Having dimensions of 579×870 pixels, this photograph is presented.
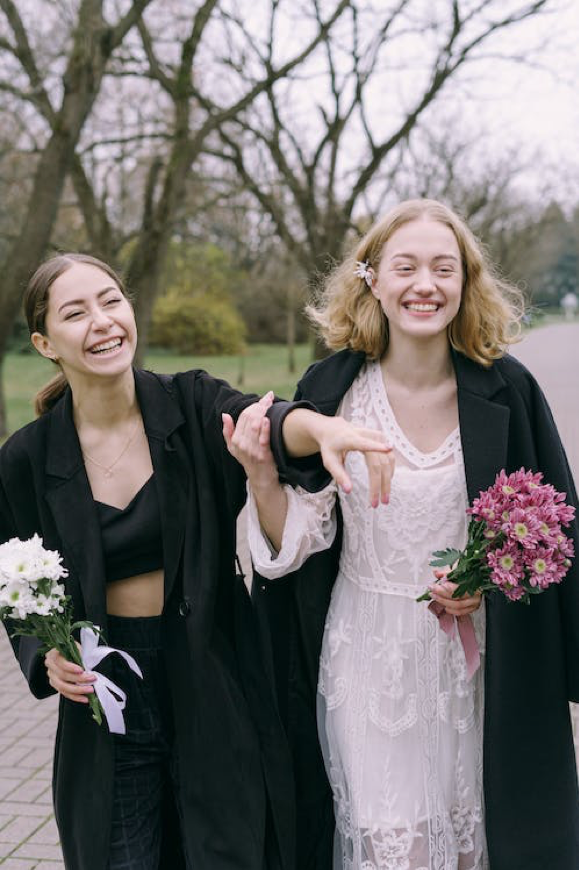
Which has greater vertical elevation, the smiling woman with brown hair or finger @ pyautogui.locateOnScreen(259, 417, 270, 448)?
finger @ pyautogui.locateOnScreen(259, 417, 270, 448)

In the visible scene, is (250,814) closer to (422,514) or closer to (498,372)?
(422,514)

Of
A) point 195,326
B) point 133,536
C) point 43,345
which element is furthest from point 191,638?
point 195,326

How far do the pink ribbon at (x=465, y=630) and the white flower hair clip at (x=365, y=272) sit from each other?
0.96 m

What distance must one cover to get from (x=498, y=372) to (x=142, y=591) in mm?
1142

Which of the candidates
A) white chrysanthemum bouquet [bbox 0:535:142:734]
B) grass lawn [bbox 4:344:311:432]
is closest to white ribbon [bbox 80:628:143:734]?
white chrysanthemum bouquet [bbox 0:535:142:734]

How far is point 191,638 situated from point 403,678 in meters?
0.59

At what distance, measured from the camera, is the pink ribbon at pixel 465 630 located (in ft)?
8.05

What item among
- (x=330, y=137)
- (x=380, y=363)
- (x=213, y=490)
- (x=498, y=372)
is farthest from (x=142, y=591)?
(x=330, y=137)

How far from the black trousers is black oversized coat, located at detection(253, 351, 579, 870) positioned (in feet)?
1.21

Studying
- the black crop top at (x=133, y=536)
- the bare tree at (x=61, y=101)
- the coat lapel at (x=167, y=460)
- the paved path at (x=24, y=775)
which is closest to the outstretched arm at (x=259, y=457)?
the coat lapel at (x=167, y=460)

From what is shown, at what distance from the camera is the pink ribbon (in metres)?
2.45

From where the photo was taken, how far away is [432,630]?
2.62 metres

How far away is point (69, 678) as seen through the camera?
2398mm

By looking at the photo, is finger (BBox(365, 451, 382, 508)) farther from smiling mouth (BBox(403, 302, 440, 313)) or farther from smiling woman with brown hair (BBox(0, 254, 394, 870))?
smiling mouth (BBox(403, 302, 440, 313))
